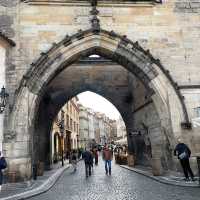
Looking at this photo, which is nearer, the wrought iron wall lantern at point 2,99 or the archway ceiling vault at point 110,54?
the wrought iron wall lantern at point 2,99

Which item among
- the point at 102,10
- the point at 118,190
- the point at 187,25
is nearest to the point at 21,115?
the point at 118,190

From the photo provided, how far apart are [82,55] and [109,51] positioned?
98 centimetres

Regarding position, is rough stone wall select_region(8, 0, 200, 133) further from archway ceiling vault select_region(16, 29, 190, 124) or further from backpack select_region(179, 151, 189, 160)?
backpack select_region(179, 151, 189, 160)

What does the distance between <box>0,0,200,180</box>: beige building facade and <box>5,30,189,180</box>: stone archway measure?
27 mm

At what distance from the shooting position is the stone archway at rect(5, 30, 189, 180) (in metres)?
9.16

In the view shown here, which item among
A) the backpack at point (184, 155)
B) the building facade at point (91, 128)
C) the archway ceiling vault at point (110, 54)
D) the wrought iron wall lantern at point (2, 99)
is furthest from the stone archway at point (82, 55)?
the building facade at point (91, 128)

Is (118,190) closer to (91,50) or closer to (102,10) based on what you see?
(91,50)

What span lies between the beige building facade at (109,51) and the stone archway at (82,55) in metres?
0.03

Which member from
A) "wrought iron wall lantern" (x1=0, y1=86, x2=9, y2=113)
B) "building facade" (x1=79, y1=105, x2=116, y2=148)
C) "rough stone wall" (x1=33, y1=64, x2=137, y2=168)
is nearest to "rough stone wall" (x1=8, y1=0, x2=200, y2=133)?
"wrought iron wall lantern" (x1=0, y1=86, x2=9, y2=113)

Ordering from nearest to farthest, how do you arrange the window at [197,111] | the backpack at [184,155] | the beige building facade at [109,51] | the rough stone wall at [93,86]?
the backpack at [184,155], the beige building facade at [109,51], the window at [197,111], the rough stone wall at [93,86]

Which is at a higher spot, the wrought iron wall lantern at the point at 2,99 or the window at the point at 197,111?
the wrought iron wall lantern at the point at 2,99

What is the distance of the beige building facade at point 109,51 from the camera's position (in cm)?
934

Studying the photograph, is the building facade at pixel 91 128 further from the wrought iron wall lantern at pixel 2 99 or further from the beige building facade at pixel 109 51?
the wrought iron wall lantern at pixel 2 99

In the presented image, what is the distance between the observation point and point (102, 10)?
1036 cm
